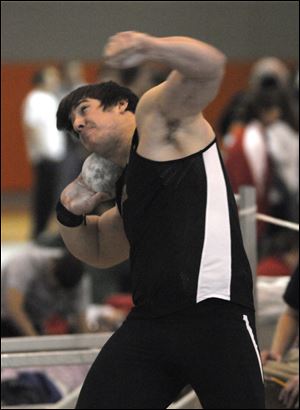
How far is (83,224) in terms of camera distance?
476 cm

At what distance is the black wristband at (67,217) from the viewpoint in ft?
15.4

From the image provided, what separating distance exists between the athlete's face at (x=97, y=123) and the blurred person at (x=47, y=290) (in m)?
3.98

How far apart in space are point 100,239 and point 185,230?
0.66 metres

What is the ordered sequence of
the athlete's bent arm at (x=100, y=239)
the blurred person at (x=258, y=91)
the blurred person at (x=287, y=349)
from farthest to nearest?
1. the blurred person at (x=258, y=91)
2. the blurred person at (x=287, y=349)
3. the athlete's bent arm at (x=100, y=239)

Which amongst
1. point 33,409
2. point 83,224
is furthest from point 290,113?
point 83,224

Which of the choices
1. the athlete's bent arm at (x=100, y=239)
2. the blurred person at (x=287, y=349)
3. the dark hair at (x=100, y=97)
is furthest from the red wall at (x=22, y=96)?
the dark hair at (x=100, y=97)

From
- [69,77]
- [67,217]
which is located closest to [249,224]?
[67,217]

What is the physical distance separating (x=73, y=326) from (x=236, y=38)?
320cm

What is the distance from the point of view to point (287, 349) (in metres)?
5.91

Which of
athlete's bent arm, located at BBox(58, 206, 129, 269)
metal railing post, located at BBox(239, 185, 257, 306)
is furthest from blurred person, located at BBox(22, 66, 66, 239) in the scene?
athlete's bent arm, located at BBox(58, 206, 129, 269)

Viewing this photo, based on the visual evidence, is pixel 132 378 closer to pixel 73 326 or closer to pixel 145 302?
pixel 145 302

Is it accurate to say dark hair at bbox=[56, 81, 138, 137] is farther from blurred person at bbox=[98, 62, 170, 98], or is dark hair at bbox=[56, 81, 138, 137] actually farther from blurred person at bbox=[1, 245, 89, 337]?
blurred person at bbox=[98, 62, 170, 98]

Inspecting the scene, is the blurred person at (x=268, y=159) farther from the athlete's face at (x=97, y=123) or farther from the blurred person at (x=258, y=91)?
the athlete's face at (x=97, y=123)

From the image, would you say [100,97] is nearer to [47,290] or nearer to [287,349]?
[287,349]
